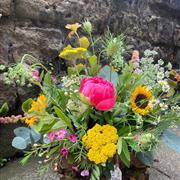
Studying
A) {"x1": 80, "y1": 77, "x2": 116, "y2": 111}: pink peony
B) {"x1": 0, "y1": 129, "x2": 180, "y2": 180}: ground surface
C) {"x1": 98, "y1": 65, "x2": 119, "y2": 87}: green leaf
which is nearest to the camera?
{"x1": 80, "y1": 77, "x2": 116, "y2": 111}: pink peony

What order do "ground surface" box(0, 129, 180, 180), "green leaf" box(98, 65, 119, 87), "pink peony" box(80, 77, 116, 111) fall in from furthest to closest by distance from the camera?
"ground surface" box(0, 129, 180, 180) < "green leaf" box(98, 65, 119, 87) < "pink peony" box(80, 77, 116, 111)

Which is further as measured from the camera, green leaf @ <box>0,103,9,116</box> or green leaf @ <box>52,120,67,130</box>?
green leaf @ <box>0,103,9,116</box>

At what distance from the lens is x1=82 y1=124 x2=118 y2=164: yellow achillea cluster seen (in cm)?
69

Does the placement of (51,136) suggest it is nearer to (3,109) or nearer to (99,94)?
(99,94)

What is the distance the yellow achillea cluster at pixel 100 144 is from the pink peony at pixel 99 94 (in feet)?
0.17

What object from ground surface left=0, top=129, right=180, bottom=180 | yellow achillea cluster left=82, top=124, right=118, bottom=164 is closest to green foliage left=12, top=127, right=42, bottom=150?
yellow achillea cluster left=82, top=124, right=118, bottom=164

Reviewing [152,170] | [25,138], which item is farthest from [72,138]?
[152,170]

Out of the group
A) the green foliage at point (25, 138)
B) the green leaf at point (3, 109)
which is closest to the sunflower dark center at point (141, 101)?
the green foliage at point (25, 138)

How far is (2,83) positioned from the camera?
44.9 inches

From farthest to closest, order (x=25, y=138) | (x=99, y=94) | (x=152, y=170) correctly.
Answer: (x=152, y=170) < (x=25, y=138) < (x=99, y=94)

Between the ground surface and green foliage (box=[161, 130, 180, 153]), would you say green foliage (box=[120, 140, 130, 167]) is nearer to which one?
green foliage (box=[161, 130, 180, 153])

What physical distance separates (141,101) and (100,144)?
12cm

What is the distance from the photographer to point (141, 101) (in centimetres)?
73

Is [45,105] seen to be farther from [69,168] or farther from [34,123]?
[69,168]
